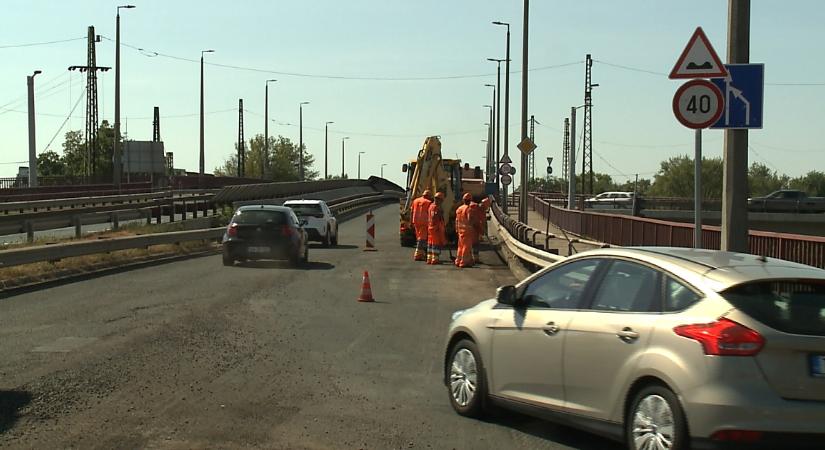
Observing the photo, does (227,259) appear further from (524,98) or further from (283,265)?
(524,98)

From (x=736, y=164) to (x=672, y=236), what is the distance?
432 inches

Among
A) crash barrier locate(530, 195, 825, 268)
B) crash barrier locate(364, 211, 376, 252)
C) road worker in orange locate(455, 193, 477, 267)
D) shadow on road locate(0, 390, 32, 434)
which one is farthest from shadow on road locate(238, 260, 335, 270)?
shadow on road locate(0, 390, 32, 434)

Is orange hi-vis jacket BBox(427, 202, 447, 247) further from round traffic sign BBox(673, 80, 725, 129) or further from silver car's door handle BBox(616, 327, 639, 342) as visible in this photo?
silver car's door handle BBox(616, 327, 639, 342)

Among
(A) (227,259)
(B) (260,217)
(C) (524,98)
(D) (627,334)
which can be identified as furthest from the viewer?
(C) (524,98)

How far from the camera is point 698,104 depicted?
10023mm

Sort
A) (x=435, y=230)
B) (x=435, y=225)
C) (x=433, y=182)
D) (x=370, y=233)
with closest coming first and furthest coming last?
(x=435, y=225) → (x=435, y=230) → (x=370, y=233) → (x=433, y=182)

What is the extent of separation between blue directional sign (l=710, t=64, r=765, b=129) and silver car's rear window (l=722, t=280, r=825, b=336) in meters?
4.87

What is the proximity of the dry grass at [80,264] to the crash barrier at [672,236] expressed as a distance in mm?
10064

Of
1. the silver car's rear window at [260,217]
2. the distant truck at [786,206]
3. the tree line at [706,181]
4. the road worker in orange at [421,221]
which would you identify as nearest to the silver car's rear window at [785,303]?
the silver car's rear window at [260,217]

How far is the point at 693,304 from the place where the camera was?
5859 mm

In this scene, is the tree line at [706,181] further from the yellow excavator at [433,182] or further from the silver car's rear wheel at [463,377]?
the silver car's rear wheel at [463,377]

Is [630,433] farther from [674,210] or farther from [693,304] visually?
[674,210]

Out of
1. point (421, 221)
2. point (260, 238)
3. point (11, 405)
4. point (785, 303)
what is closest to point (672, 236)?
point (421, 221)

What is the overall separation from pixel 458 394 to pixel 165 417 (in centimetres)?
239
